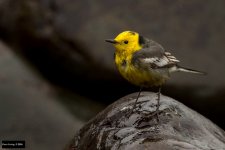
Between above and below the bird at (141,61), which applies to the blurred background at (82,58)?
above

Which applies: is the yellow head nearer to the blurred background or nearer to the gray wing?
the gray wing

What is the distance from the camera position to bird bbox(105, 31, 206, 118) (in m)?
7.25

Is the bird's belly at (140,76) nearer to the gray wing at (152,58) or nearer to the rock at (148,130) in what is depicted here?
the gray wing at (152,58)

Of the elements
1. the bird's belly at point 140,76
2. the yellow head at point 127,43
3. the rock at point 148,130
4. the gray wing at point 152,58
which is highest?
the yellow head at point 127,43

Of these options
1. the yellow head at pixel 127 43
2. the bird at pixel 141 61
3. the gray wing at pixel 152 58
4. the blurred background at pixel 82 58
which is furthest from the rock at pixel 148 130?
the blurred background at pixel 82 58

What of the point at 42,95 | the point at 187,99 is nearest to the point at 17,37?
the point at 42,95

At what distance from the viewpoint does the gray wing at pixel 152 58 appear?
23.9 feet

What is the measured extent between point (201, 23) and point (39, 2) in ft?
9.20

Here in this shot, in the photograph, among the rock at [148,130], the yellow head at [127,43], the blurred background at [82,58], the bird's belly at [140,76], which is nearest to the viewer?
the rock at [148,130]

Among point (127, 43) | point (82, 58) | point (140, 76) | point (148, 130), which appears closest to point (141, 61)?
point (140, 76)

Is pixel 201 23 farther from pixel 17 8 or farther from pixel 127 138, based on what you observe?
pixel 127 138

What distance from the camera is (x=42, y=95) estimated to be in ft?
34.7

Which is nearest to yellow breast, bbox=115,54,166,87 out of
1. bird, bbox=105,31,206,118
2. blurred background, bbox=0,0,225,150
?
bird, bbox=105,31,206,118

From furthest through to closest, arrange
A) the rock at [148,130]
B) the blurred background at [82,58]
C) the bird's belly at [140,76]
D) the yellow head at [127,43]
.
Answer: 1. the blurred background at [82,58]
2. the yellow head at [127,43]
3. the bird's belly at [140,76]
4. the rock at [148,130]
